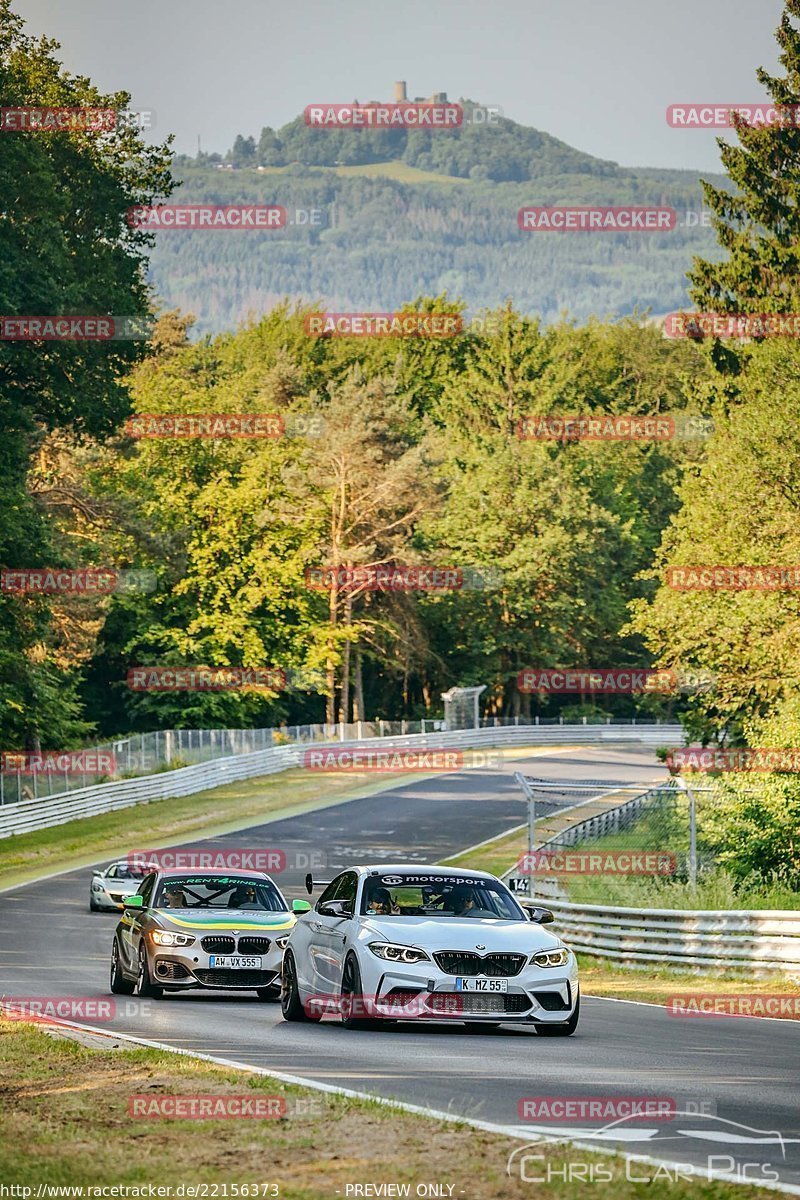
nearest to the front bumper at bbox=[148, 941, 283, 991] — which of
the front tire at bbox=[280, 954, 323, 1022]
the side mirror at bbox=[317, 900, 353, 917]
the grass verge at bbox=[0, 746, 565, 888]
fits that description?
the front tire at bbox=[280, 954, 323, 1022]

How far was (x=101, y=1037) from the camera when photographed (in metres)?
14.6

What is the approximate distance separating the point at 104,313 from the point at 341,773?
27.0m

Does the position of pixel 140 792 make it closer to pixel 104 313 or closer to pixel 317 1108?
pixel 104 313

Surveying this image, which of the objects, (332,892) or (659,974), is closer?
(332,892)

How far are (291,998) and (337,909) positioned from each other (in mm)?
1172

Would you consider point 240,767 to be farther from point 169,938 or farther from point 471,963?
point 471,963

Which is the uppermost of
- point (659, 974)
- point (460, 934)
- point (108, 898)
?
point (460, 934)

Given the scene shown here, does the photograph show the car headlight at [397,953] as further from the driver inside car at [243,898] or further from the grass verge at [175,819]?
the grass verge at [175,819]

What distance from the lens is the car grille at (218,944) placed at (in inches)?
757

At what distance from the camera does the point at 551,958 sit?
15078 mm

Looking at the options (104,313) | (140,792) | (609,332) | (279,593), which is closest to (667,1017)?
(104,313)

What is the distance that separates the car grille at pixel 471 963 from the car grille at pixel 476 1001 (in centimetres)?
16

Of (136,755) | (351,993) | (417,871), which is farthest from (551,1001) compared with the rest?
(136,755)

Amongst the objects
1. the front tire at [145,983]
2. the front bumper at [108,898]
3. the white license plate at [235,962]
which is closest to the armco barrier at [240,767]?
the front bumper at [108,898]
